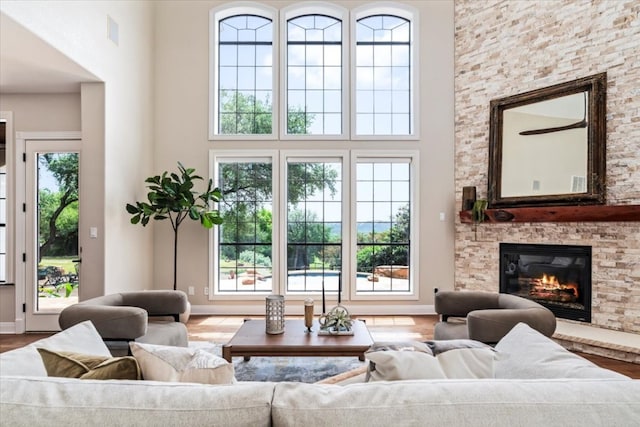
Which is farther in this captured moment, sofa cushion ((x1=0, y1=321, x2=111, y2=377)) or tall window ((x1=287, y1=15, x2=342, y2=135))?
tall window ((x1=287, y1=15, x2=342, y2=135))

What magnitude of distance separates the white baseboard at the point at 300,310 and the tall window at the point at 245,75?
2.47m

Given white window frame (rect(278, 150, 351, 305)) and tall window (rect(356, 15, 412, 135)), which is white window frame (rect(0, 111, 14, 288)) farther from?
tall window (rect(356, 15, 412, 135))

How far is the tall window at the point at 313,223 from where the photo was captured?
242 inches

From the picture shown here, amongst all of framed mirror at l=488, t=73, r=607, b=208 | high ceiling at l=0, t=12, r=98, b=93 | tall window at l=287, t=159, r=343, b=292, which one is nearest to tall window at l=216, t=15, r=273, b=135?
tall window at l=287, t=159, r=343, b=292

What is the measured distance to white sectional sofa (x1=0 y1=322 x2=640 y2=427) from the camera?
1.08 m

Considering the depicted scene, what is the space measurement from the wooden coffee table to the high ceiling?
2.88m

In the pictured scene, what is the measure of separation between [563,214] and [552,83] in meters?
1.53

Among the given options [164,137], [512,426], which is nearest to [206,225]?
[164,137]

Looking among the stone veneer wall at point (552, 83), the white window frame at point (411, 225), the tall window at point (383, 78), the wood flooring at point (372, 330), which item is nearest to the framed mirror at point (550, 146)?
the stone veneer wall at point (552, 83)

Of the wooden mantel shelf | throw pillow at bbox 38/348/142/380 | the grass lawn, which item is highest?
the wooden mantel shelf

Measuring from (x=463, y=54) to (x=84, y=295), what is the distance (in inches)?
218

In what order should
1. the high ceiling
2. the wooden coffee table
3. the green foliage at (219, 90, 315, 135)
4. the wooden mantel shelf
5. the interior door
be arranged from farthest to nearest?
the green foliage at (219, 90, 315, 135)
the interior door
the wooden mantel shelf
the high ceiling
the wooden coffee table

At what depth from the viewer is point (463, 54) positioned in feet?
19.4

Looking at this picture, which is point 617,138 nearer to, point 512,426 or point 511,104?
point 511,104
